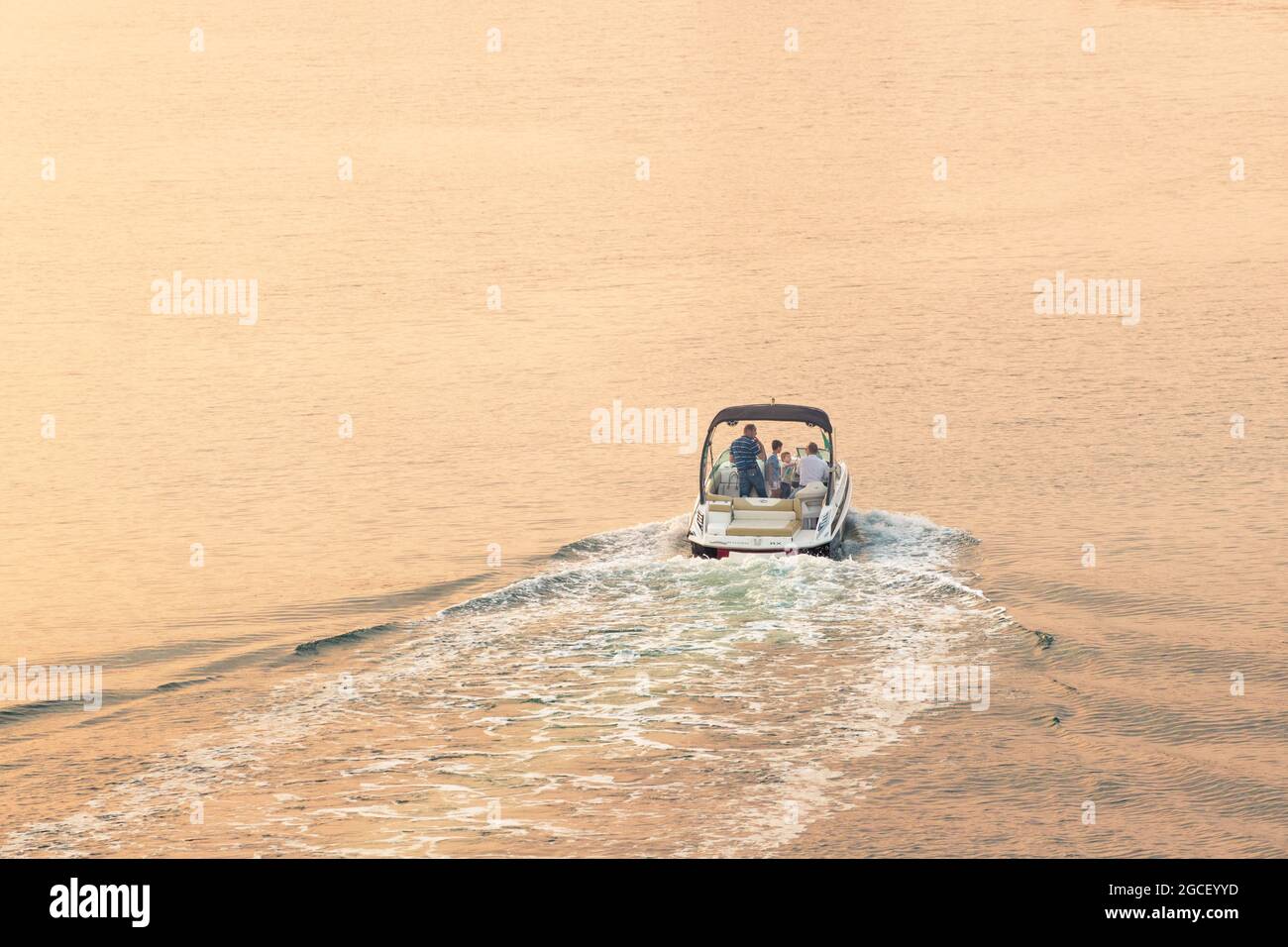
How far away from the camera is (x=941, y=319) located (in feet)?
134

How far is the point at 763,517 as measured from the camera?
23.8 meters

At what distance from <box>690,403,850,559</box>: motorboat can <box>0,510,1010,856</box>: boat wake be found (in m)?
0.29

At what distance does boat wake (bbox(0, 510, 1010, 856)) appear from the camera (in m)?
15.3

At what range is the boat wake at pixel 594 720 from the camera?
50.2 feet

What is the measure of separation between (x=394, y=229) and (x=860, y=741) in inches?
1431

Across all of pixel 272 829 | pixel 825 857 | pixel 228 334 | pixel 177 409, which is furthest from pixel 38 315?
pixel 825 857

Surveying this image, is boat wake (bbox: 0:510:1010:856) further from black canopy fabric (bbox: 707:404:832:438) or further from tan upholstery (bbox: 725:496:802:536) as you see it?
black canopy fabric (bbox: 707:404:832:438)

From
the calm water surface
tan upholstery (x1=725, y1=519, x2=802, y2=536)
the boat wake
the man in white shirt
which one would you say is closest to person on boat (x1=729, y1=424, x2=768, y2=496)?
the man in white shirt

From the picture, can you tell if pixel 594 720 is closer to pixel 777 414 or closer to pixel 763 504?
pixel 763 504

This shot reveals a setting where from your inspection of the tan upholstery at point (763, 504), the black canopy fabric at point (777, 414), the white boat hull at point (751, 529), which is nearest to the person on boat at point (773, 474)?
the black canopy fabric at point (777, 414)

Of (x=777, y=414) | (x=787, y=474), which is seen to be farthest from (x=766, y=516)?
(x=777, y=414)

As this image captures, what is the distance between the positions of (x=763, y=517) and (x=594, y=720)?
6.56 meters

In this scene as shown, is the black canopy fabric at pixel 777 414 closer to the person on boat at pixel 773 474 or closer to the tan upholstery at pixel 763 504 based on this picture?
the person on boat at pixel 773 474

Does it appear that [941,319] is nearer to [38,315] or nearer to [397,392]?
[397,392]
